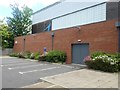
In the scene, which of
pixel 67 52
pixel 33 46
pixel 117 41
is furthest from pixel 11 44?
pixel 117 41

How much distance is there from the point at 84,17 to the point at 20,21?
2694 centimetres

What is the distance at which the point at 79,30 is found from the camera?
18.6 m

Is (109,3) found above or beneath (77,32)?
above

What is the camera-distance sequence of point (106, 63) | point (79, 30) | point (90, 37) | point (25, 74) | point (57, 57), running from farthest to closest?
point (57, 57) → point (79, 30) → point (90, 37) → point (106, 63) → point (25, 74)

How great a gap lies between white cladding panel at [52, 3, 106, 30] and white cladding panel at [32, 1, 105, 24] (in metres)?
0.68

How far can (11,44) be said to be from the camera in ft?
138

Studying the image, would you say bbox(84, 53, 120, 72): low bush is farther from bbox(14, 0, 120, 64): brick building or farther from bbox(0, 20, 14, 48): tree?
bbox(0, 20, 14, 48): tree

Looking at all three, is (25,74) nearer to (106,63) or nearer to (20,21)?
(106,63)

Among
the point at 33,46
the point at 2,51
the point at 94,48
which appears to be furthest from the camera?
the point at 2,51

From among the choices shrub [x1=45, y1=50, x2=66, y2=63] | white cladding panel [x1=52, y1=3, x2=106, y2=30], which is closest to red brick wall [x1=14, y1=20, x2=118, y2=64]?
shrub [x1=45, y1=50, x2=66, y2=63]

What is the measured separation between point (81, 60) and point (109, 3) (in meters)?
6.48

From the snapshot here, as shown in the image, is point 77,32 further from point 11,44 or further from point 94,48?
point 11,44

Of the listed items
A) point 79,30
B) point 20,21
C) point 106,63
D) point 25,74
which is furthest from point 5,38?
point 106,63

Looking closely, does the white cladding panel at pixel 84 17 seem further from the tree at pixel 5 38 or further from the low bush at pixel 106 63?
the tree at pixel 5 38
